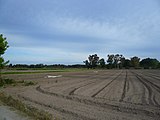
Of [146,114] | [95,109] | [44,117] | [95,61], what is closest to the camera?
[44,117]

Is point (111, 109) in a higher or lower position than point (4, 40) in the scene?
lower

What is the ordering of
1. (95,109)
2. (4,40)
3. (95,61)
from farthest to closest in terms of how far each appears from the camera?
1. (95,61)
2. (4,40)
3. (95,109)

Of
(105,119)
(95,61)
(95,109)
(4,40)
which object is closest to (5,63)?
(4,40)

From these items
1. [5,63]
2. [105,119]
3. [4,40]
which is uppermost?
[4,40]

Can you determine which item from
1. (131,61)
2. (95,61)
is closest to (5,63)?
(95,61)

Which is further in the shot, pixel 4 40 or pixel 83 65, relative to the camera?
pixel 83 65

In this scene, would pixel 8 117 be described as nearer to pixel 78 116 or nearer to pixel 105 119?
pixel 78 116

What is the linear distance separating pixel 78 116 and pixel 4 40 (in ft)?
58.0

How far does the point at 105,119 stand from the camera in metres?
9.55

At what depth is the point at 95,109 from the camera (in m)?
11.7

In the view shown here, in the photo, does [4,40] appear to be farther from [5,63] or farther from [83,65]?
[83,65]

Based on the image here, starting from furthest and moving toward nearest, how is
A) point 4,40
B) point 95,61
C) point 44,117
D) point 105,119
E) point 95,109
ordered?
point 95,61
point 4,40
point 95,109
point 105,119
point 44,117

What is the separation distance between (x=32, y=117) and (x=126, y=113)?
4408 mm

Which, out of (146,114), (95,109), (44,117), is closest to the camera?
(44,117)
